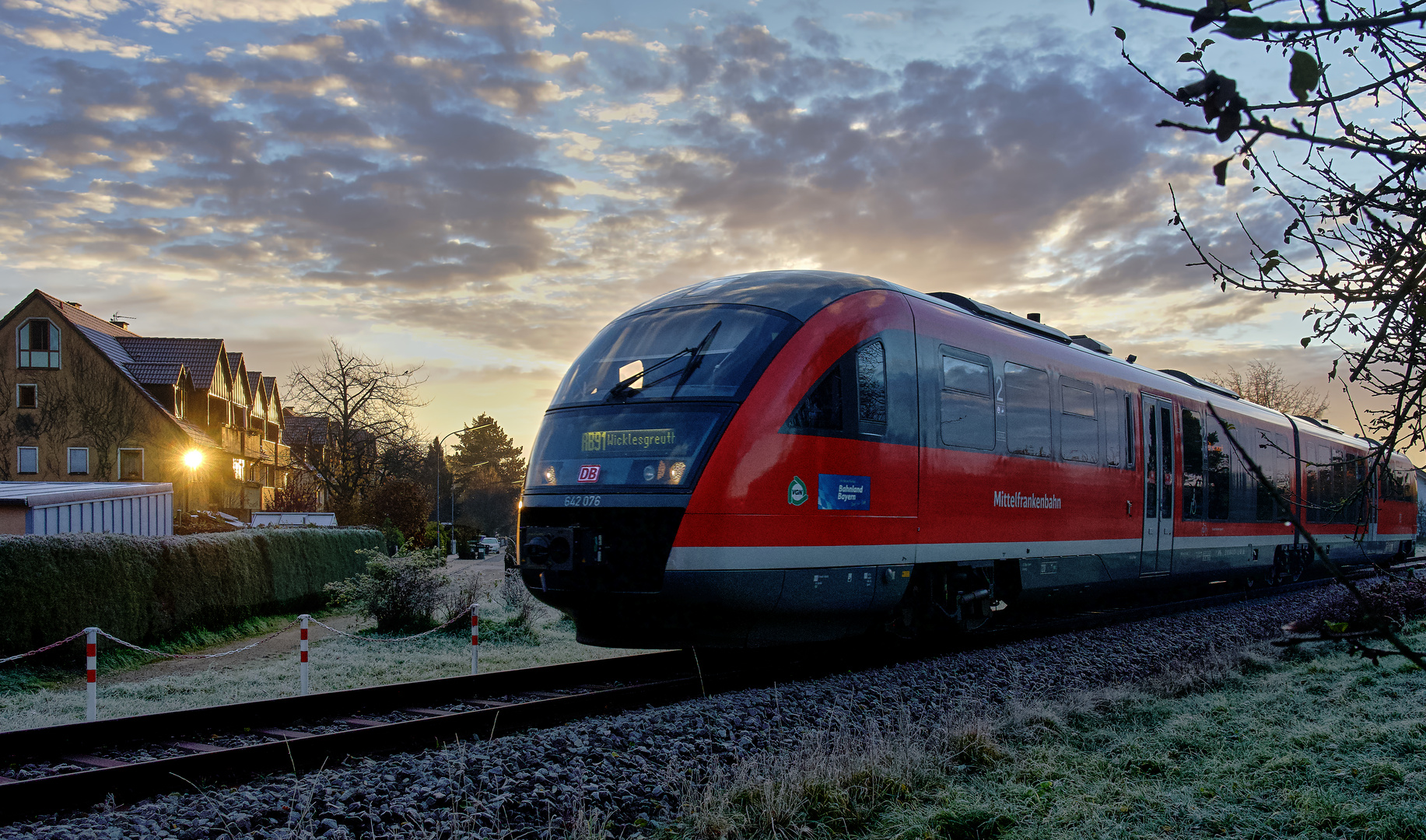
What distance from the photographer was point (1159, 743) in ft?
22.4

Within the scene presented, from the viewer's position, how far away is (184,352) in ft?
148

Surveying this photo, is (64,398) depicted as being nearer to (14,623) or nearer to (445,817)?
(14,623)

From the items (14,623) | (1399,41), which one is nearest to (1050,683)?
(1399,41)

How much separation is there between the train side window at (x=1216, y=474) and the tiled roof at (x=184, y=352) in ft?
138

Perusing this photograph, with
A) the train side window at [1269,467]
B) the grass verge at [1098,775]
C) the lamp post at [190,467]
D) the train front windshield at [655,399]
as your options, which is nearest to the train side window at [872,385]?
the train front windshield at [655,399]

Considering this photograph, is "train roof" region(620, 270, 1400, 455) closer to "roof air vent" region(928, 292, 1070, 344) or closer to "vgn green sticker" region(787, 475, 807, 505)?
"roof air vent" region(928, 292, 1070, 344)

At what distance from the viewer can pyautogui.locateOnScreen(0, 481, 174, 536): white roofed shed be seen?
17.2 meters

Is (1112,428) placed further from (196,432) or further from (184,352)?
(184,352)

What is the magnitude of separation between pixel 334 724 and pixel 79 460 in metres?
39.7

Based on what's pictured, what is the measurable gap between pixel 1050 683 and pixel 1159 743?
2.02m

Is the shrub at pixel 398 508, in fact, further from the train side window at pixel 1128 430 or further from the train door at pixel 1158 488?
the train side window at pixel 1128 430

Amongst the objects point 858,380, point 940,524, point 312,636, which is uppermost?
point 858,380

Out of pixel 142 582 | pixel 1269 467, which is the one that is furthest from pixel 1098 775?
pixel 1269 467

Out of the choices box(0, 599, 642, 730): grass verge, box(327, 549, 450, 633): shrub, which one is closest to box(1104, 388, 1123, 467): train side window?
box(0, 599, 642, 730): grass verge
